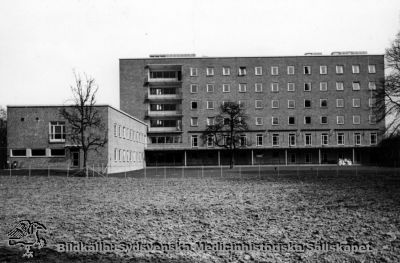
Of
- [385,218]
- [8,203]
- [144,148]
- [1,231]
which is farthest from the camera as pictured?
[144,148]

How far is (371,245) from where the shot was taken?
864 centimetres

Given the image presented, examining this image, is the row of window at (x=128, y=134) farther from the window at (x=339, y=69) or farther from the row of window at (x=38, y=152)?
the window at (x=339, y=69)

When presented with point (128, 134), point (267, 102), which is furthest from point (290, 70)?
point (128, 134)

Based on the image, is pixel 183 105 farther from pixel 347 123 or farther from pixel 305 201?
pixel 305 201

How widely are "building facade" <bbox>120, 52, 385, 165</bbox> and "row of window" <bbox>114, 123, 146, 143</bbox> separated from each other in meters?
4.60

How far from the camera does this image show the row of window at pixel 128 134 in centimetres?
4775

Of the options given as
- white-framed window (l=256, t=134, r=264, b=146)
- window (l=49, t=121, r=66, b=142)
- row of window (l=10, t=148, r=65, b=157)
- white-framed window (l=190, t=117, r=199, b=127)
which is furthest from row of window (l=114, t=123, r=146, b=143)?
white-framed window (l=256, t=134, r=264, b=146)

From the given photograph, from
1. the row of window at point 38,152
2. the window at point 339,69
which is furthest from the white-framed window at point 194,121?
the row of window at point 38,152

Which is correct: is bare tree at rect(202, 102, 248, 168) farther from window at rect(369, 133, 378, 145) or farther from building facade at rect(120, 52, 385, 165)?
window at rect(369, 133, 378, 145)

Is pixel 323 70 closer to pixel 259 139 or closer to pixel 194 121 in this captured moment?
pixel 259 139

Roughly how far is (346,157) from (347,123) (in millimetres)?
5909

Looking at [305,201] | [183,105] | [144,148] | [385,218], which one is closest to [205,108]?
[183,105]

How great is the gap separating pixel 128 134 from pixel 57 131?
12661mm

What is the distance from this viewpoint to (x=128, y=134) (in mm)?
54250
